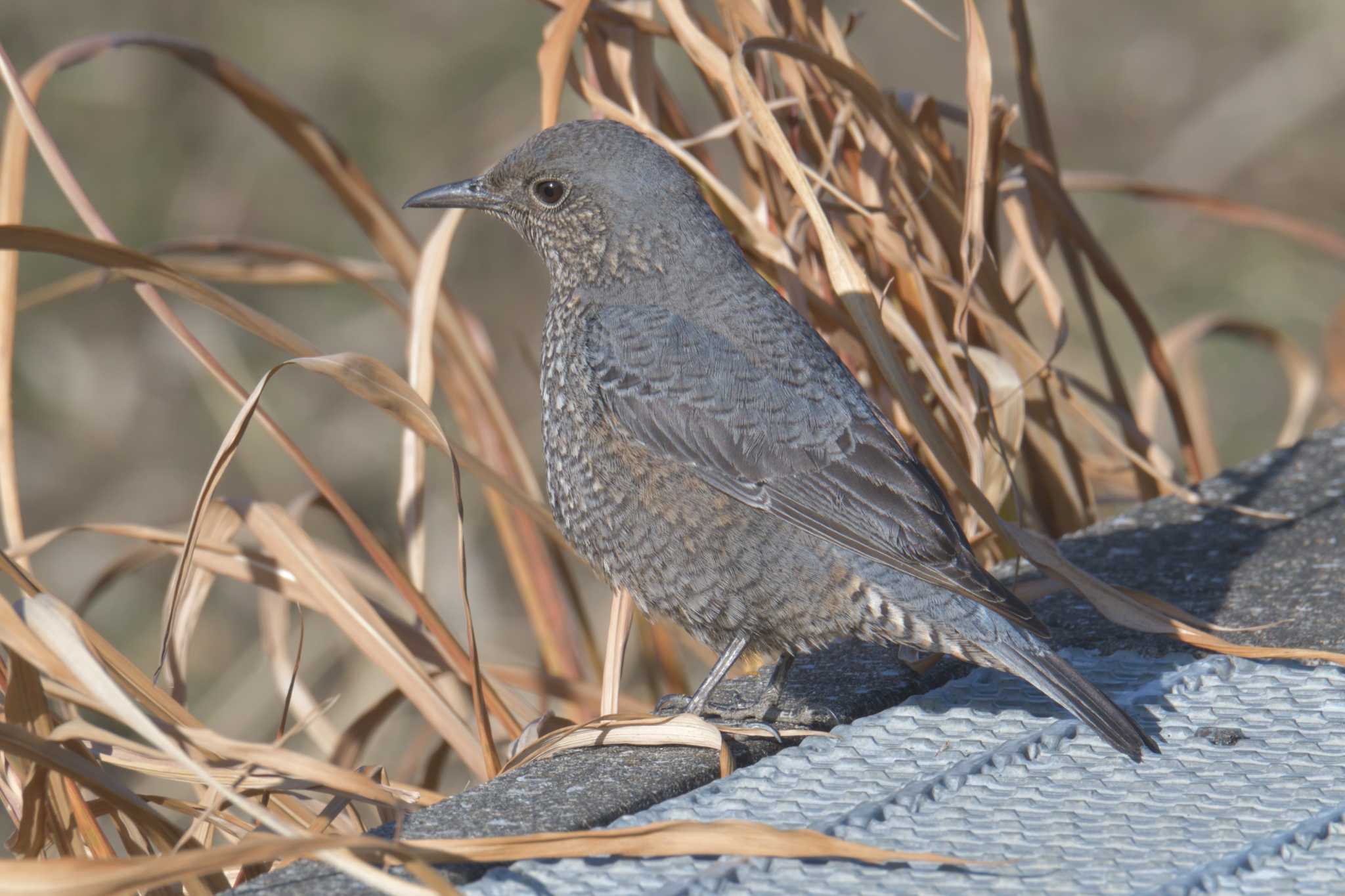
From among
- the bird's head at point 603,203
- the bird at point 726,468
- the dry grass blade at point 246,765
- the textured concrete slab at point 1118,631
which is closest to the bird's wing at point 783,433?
the bird at point 726,468

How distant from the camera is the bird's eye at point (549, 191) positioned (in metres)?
3.31

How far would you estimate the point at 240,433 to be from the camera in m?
2.40

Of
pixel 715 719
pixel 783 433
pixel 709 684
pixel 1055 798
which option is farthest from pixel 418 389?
pixel 1055 798

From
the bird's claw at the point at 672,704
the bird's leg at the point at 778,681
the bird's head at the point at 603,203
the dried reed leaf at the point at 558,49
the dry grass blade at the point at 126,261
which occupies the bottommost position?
the bird's claw at the point at 672,704

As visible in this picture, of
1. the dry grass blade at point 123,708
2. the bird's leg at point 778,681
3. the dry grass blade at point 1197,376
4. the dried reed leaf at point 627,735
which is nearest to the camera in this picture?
the dry grass blade at point 123,708

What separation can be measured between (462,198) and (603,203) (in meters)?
0.40

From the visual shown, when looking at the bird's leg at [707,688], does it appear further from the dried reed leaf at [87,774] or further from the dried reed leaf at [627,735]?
the dried reed leaf at [87,774]

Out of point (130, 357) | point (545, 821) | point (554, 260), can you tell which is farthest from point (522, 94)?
point (545, 821)

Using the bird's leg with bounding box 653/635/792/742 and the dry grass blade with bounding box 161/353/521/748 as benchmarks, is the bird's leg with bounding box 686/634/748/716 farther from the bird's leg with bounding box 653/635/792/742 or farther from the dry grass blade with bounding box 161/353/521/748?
the dry grass blade with bounding box 161/353/521/748

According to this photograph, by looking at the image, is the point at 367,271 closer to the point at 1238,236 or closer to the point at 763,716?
the point at 763,716

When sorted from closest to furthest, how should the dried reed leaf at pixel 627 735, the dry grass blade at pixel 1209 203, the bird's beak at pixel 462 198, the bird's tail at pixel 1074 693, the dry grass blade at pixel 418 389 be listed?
1. the bird's tail at pixel 1074 693
2. the dried reed leaf at pixel 627 735
3. the dry grass blade at pixel 418 389
4. the bird's beak at pixel 462 198
5. the dry grass blade at pixel 1209 203

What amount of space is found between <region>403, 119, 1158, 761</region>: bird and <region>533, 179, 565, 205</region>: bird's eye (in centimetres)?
14

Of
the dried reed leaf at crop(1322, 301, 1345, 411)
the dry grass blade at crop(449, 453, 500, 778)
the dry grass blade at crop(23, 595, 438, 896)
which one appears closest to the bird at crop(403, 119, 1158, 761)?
the dry grass blade at crop(449, 453, 500, 778)

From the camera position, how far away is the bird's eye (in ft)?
10.9
